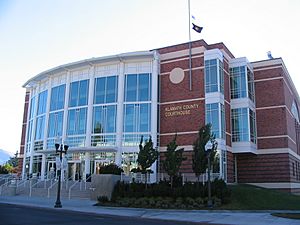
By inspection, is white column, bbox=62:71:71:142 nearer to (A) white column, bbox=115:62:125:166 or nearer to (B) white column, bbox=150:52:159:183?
(A) white column, bbox=115:62:125:166

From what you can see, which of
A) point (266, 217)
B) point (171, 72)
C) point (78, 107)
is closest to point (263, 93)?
point (171, 72)

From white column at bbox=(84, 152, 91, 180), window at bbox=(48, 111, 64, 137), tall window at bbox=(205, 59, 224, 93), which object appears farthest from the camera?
window at bbox=(48, 111, 64, 137)

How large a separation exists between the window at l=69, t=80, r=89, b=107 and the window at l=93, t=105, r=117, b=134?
2.36 m

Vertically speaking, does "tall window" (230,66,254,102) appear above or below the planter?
above

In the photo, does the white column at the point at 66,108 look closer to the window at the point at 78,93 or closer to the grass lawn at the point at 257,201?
the window at the point at 78,93

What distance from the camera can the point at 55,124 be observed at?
42094 mm

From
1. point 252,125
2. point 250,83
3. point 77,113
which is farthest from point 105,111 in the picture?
point 250,83

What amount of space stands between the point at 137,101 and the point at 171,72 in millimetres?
4873

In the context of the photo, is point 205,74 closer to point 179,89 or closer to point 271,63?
point 179,89

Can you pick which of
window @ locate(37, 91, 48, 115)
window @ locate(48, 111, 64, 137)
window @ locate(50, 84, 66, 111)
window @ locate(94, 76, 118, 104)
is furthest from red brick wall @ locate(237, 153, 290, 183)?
window @ locate(37, 91, 48, 115)

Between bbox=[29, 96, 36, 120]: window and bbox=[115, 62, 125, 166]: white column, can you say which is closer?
bbox=[115, 62, 125, 166]: white column

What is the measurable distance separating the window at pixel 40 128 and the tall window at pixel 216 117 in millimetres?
21083

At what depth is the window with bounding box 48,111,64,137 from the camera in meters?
41.4

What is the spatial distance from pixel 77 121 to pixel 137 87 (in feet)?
26.4
